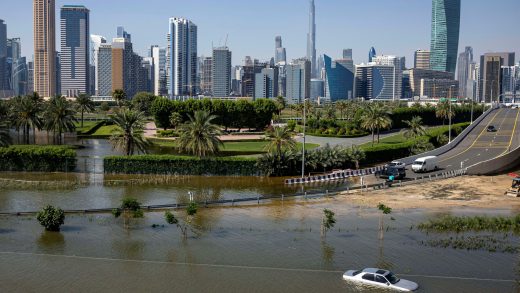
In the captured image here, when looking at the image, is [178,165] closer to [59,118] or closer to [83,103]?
[59,118]

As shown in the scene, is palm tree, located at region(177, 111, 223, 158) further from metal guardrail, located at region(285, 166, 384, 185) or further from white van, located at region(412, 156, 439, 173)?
white van, located at region(412, 156, 439, 173)

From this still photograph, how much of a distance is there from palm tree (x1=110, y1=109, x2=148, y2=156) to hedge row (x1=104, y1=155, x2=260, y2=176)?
182cm

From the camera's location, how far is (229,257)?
30906mm

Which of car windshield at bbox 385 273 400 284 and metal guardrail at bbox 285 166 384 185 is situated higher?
metal guardrail at bbox 285 166 384 185

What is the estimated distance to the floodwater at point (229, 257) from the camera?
26984 millimetres

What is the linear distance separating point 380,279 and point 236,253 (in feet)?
26.8

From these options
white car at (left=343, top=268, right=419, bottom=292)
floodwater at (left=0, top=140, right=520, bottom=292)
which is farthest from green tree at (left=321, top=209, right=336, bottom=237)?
white car at (left=343, top=268, right=419, bottom=292)

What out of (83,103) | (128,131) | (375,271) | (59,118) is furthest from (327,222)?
(83,103)

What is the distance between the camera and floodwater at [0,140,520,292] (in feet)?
88.9

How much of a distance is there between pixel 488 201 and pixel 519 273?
20.7 m

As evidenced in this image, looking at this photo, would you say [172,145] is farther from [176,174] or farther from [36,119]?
[176,174]

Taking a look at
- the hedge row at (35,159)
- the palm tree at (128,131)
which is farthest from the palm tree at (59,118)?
the palm tree at (128,131)

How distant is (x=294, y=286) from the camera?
26641 millimetres

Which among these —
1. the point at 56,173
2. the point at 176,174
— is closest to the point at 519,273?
the point at 176,174
